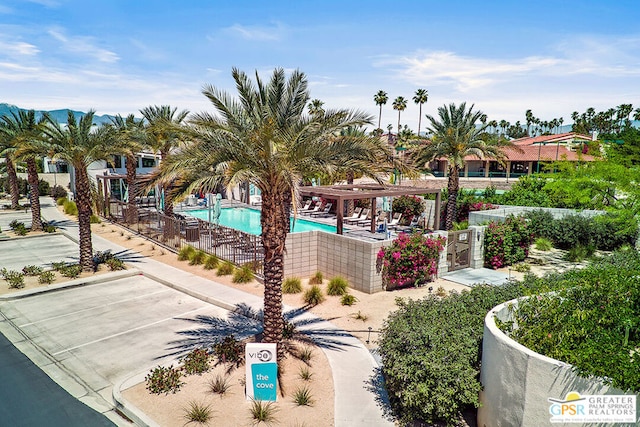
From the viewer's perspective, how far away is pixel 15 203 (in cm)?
3291

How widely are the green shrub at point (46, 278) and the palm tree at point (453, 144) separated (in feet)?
62.0

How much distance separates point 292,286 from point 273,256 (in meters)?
5.54

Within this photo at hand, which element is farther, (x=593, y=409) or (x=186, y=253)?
(x=186, y=253)

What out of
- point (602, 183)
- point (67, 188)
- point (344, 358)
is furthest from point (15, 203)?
point (602, 183)

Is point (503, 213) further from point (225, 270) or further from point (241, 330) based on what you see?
point (241, 330)

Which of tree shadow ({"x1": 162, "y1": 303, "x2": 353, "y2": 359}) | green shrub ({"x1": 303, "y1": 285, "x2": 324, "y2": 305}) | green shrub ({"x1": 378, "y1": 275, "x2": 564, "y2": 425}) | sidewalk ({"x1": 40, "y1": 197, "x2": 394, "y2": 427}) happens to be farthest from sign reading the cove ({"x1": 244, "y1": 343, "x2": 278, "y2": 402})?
green shrub ({"x1": 303, "y1": 285, "x2": 324, "y2": 305})

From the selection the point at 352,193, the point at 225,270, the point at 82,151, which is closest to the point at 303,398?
the point at 225,270

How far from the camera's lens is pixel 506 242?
18562 mm

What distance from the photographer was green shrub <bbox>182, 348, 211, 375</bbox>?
9.09 m

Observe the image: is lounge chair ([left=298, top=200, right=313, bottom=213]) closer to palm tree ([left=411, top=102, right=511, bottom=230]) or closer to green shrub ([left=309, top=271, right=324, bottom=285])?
palm tree ([left=411, top=102, right=511, bottom=230])

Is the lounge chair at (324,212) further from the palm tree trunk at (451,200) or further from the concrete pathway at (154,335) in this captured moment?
the concrete pathway at (154,335)

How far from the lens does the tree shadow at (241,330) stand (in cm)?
1060

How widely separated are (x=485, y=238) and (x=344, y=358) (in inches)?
427

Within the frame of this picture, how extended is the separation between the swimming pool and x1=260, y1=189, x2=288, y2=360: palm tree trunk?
57.7 feet
